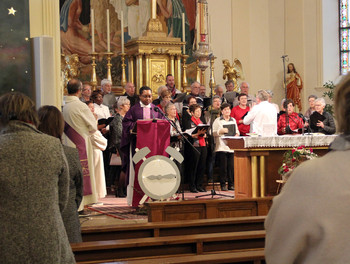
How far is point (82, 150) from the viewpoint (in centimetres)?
693

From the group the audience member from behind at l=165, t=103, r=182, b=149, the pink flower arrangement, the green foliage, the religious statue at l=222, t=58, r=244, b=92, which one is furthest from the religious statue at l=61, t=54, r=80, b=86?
the pink flower arrangement

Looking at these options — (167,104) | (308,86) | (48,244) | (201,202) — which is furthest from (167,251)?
(308,86)

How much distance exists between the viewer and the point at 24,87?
5.18 metres


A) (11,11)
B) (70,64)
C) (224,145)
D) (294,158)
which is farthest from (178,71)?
(11,11)

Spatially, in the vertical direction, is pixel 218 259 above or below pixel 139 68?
below

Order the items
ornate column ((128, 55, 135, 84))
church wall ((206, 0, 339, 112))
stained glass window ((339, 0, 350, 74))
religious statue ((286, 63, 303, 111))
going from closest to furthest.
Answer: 1. ornate column ((128, 55, 135, 84))
2. religious statue ((286, 63, 303, 111))
3. church wall ((206, 0, 339, 112))
4. stained glass window ((339, 0, 350, 74))

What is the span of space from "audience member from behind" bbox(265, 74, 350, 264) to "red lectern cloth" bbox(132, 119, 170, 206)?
6.22 m

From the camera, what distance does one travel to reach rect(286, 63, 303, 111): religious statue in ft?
55.7

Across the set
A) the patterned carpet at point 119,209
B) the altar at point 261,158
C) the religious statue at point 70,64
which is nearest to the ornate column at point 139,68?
the religious statue at point 70,64

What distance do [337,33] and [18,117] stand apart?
621 inches

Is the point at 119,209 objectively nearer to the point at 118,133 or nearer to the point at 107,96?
the point at 118,133

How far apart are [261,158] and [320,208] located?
23.7 ft

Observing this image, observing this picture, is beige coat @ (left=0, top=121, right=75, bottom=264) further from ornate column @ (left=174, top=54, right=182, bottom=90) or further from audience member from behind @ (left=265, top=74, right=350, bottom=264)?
ornate column @ (left=174, top=54, right=182, bottom=90)

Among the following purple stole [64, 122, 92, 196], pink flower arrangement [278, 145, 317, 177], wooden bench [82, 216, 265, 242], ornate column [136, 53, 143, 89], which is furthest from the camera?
ornate column [136, 53, 143, 89]
